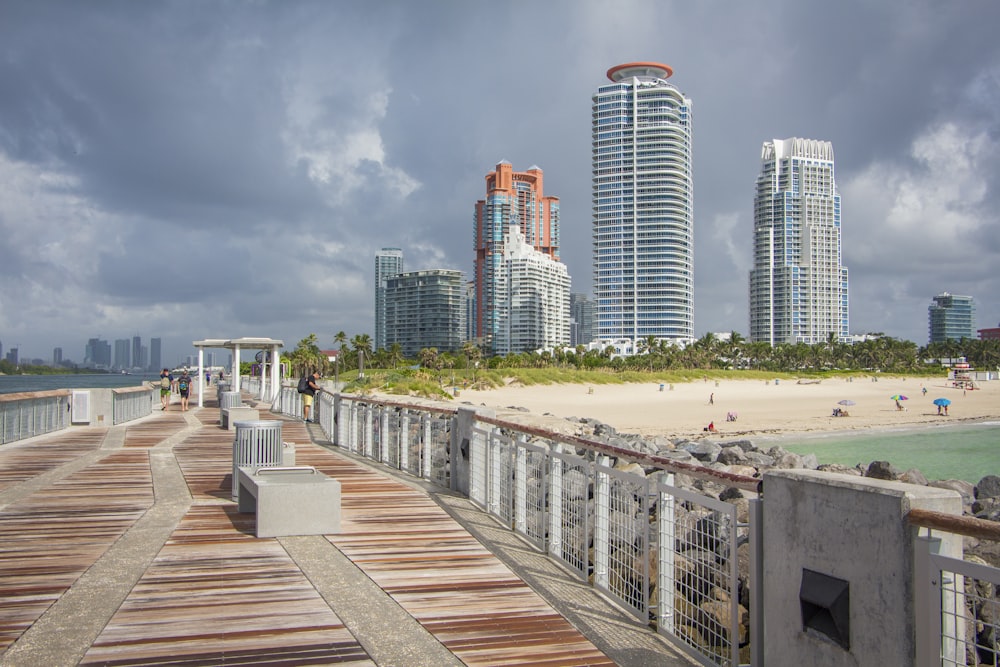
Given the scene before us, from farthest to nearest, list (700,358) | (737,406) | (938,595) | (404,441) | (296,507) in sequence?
(700,358)
(737,406)
(404,441)
(296,507)
(938,595)

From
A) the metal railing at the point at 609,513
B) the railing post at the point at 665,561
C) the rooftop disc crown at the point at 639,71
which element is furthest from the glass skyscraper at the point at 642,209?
the railing post at the point at 665,561

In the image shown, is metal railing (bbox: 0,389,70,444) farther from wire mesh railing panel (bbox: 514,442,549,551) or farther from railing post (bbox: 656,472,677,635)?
railing post (bbox: 656,472,677,635)

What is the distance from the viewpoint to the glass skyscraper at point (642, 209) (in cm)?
14012

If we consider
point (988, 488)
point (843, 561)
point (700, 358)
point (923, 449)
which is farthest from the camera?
point (700, 358)

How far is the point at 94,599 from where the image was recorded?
521cm

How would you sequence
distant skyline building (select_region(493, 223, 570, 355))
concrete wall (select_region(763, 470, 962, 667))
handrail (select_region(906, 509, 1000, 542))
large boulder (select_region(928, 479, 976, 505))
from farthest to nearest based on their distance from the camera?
distant skyline building (select_region(493, 223, 570, 355))
large boulder (select_region(928, 479, 976, 505))
concrete wall (select_region(763, 470, 962, 667))
handrail (select_region(906, 509, 1000, 542))

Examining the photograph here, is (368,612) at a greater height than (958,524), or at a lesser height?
lesser

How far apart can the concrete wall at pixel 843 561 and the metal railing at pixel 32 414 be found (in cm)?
1563

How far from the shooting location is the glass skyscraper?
460ft

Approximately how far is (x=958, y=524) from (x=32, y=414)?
61.5 feet

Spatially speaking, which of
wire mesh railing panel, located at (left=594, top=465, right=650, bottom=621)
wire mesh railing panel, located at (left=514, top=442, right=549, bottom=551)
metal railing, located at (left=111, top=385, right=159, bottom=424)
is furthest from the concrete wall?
metal railing, located at (left=111, top=385, right=159, bottom=424)

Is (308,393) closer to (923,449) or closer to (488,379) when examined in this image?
(923,449)

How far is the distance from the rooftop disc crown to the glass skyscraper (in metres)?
0.18

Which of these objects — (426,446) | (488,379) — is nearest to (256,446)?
(426,446)
